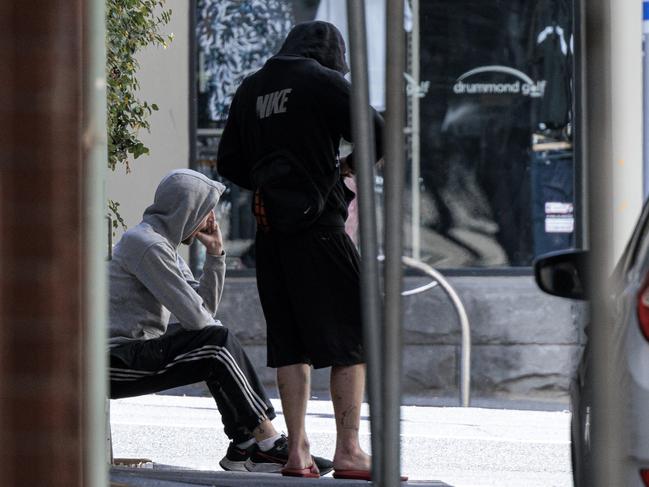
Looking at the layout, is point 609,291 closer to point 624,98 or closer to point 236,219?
point 624,98

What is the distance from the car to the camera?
9.80 ft

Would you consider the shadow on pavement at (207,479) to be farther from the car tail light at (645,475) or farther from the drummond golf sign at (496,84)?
the drummond golf sign at (496,84)

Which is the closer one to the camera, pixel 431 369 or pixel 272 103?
pixel 272 103

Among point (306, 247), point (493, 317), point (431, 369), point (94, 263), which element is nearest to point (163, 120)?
point (431, 369)

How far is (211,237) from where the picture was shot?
5539 mm

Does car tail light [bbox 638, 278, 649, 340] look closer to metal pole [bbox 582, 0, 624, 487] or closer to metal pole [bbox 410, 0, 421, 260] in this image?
metal pole [bbox 582, 0, 624, 487]

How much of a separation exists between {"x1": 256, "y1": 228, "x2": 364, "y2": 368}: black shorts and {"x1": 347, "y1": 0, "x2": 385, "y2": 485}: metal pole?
196 centimetres

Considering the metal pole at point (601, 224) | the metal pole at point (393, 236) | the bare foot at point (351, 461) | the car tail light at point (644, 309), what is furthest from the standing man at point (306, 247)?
the metal pole at point (601, 224)

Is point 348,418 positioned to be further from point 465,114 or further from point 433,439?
point 465,114

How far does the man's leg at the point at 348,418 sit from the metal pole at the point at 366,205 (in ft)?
6.58

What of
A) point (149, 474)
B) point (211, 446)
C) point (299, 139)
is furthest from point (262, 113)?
point (211, 446)

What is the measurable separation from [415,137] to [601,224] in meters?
8.51

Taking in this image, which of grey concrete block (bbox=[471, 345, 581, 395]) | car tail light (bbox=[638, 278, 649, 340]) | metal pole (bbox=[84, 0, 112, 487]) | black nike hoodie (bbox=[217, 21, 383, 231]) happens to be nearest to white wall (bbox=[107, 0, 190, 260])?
grey concrete block (bbox=[471, 345, 581, 395])

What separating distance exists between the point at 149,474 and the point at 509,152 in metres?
5.99
